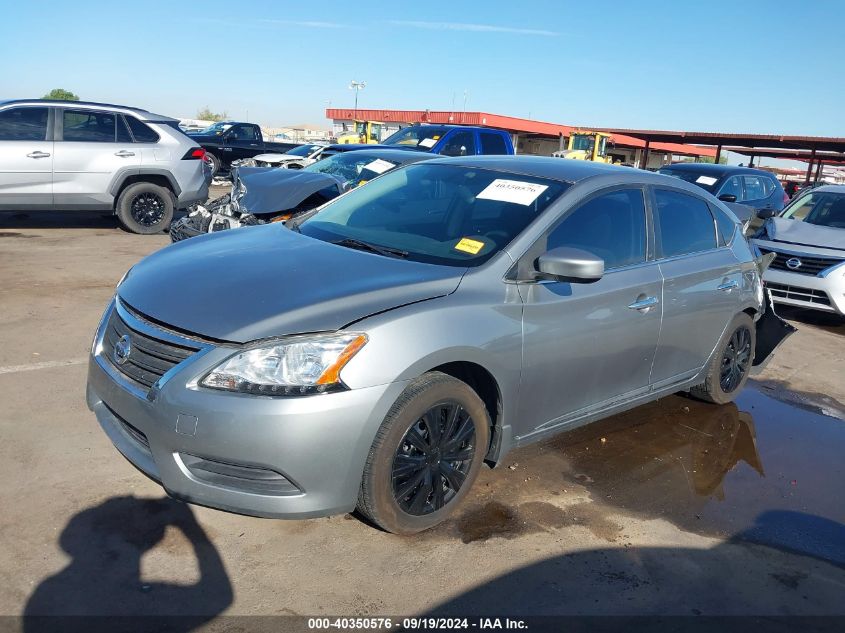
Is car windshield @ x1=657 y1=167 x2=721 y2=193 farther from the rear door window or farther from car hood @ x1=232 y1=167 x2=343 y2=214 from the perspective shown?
car hood @ x1=232 y1=167 x2=343 y2=214

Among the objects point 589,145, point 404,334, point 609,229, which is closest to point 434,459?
point 404,334

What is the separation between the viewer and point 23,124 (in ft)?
31.4

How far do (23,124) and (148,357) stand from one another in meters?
8.15

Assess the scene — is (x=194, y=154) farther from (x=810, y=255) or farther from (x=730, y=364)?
(x=810, y=255)

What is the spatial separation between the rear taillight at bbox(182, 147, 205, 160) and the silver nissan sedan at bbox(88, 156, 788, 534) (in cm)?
685

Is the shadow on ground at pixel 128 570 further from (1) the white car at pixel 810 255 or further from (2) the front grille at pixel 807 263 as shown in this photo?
(1) the white car at pixel 810 255

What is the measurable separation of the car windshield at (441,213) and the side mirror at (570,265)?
0.26 m

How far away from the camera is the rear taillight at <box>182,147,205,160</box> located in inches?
423

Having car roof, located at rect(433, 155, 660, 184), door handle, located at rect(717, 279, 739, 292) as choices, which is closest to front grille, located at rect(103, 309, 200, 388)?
car roof, located at rect(433, 155, 660, 184)

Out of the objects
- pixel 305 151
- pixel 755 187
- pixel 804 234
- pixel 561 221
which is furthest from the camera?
pixel 305 151

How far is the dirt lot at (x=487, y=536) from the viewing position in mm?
2855

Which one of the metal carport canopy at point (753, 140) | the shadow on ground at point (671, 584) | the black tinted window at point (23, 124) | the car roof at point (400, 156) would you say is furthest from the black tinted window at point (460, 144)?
the metal carport canopy at point (753, 140)

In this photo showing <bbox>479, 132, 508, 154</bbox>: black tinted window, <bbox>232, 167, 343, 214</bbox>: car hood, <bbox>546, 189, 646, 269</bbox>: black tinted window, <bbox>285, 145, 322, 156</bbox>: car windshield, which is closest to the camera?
<bbox>546, 189, 646, 269</bbox>: black tinted window

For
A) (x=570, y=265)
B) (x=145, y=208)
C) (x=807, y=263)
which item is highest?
(x=570, y=265)
